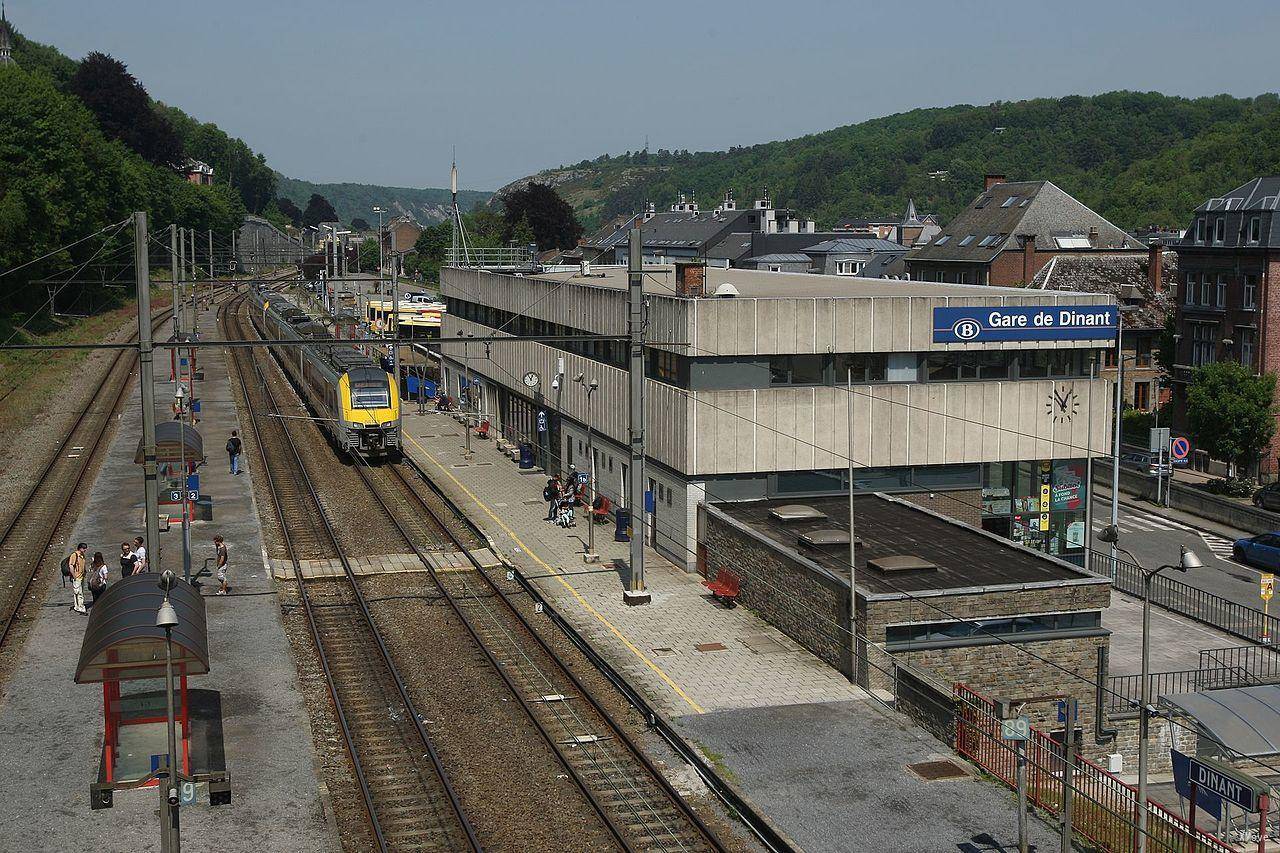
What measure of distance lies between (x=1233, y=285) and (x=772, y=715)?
41858 mm

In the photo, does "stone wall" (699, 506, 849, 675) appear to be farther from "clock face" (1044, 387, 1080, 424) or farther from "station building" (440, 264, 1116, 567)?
"clock face" (1044, 387, 1080, 424)

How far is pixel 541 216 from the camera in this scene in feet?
545

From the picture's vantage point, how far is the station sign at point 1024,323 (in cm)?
3666

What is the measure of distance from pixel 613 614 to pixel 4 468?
29.1m

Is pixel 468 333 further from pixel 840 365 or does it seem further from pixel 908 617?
pixel 908 617

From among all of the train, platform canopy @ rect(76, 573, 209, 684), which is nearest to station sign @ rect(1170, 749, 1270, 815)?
platform canopy @ rect(76, 573, 209, 684)

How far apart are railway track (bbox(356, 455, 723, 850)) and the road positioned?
21108 mm

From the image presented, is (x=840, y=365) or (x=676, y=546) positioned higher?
(x=840, y=365)

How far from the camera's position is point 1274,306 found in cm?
5581

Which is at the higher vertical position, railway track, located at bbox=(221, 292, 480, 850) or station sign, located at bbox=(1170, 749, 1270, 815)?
station sign, located at bbox=(1170, 749, 1270, 815)

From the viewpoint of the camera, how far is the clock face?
38.1 metres

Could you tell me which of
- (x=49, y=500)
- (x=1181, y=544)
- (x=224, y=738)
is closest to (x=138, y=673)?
(x=224, y=738)

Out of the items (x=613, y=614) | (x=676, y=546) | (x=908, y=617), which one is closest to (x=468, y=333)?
(x=676, y=546)

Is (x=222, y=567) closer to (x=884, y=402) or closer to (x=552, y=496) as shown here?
(x=552, y=496)
